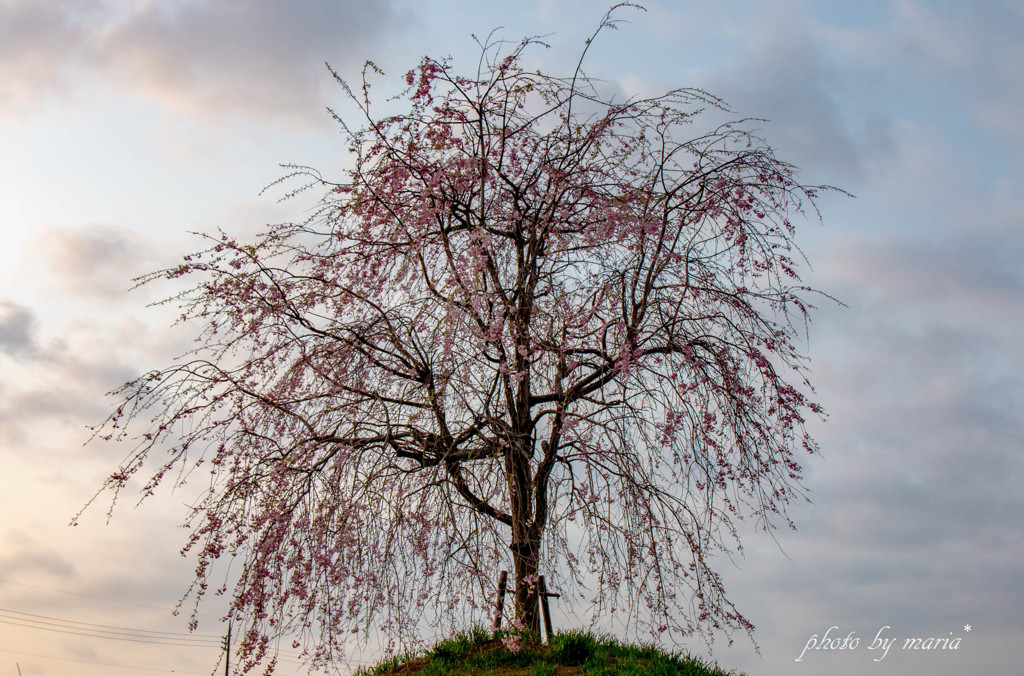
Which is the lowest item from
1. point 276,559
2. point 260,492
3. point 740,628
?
point 740,628

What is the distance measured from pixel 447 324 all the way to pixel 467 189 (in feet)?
5.52

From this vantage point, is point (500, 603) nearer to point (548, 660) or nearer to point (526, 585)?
point (526, 585)

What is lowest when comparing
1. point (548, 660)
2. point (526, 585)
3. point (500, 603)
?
point (548, 660)

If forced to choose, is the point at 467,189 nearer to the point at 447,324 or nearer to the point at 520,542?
the point at 447,324

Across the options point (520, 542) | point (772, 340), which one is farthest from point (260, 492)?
point (772, 340)

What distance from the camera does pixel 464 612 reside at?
6.96 m

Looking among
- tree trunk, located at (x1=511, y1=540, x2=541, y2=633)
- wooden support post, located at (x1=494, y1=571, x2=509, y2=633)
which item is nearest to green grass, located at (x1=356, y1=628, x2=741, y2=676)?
tree trunk, located at (x1=511, y1=540, x2=541, y2=633)

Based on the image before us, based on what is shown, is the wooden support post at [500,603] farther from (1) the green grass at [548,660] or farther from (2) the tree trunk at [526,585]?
(1) the green grass at [548,660]

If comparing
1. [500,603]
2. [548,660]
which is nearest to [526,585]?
[548,660]

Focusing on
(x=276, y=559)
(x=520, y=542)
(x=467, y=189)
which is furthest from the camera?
(x=467, y=189)

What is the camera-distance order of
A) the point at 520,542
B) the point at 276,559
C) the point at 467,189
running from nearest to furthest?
the point at 276,559 < the point at 520,542 < the point at 467,189

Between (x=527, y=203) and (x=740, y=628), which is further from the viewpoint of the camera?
(x=527, y=203)

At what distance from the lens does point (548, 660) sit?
7.55m

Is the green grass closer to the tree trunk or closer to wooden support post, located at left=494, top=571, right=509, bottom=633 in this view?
the tree trunk
